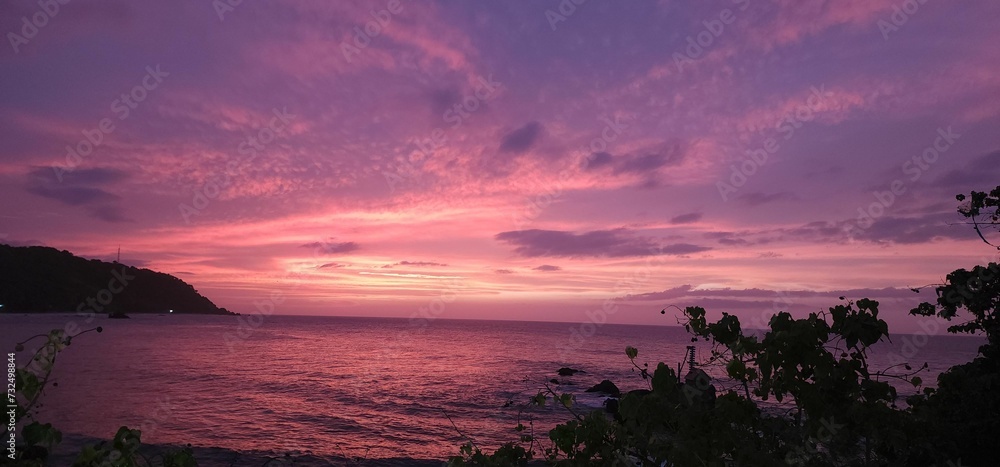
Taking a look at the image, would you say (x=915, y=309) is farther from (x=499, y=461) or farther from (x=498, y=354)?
(x=498, y=354)

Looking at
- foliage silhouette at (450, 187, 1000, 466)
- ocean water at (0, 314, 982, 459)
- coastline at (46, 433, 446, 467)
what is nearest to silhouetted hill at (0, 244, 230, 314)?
ocean water at (0, 314, 982, 459)

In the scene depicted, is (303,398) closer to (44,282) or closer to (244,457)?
(244,457)

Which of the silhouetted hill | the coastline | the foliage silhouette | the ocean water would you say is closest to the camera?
the foliage silhouette

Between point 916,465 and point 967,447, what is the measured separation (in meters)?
2.17

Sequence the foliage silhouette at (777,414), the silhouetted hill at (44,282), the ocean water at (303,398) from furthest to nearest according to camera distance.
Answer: the silhouetted hill at (44,282) → the ocean water at (303,398) → the foliage silhouette at (777,414)

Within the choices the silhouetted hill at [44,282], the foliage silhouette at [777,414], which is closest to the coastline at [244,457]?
the foliage silhouette at [777,414]

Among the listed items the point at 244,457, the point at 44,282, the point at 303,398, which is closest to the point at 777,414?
the point at 244,457

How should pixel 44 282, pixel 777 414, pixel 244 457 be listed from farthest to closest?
pixel 44 282, pixel 244 457, pixel 777 414

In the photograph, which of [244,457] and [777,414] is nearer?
[777,414]

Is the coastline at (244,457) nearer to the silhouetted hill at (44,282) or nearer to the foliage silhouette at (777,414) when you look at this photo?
the foliage silhouette at (777,414)

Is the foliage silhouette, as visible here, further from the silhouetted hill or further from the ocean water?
the silhouetted hill

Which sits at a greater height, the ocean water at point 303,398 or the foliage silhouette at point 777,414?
the foliage silhouette at point 777,414

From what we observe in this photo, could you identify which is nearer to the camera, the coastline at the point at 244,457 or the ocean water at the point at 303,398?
the coastline at the point at 244,457

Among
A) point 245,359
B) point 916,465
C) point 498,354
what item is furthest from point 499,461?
point 498,354
